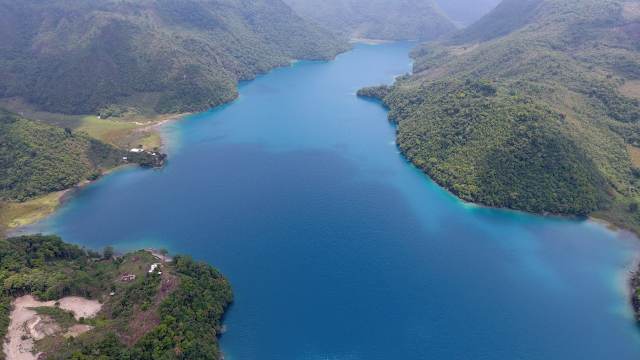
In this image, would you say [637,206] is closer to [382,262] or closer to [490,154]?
[490,154]

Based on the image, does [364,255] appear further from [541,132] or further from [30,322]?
[541,132]

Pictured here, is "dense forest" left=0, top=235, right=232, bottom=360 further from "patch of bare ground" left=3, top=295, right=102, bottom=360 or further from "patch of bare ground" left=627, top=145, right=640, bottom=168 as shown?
"patch of bare ground" left=627, top=145, right=640, bottom=168

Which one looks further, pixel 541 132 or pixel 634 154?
pixel 634 154

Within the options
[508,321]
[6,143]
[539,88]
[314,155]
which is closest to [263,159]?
[314,155]

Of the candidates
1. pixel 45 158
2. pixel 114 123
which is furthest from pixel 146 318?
pixel 114 123

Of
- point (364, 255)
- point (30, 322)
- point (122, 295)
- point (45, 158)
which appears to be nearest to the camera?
point (30, 322)

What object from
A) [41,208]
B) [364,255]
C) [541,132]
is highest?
[541,132]

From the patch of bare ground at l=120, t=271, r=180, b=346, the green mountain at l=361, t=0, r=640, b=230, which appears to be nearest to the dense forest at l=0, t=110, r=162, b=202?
the patch of bare ground at l=120, t=271, r=180, b=346
